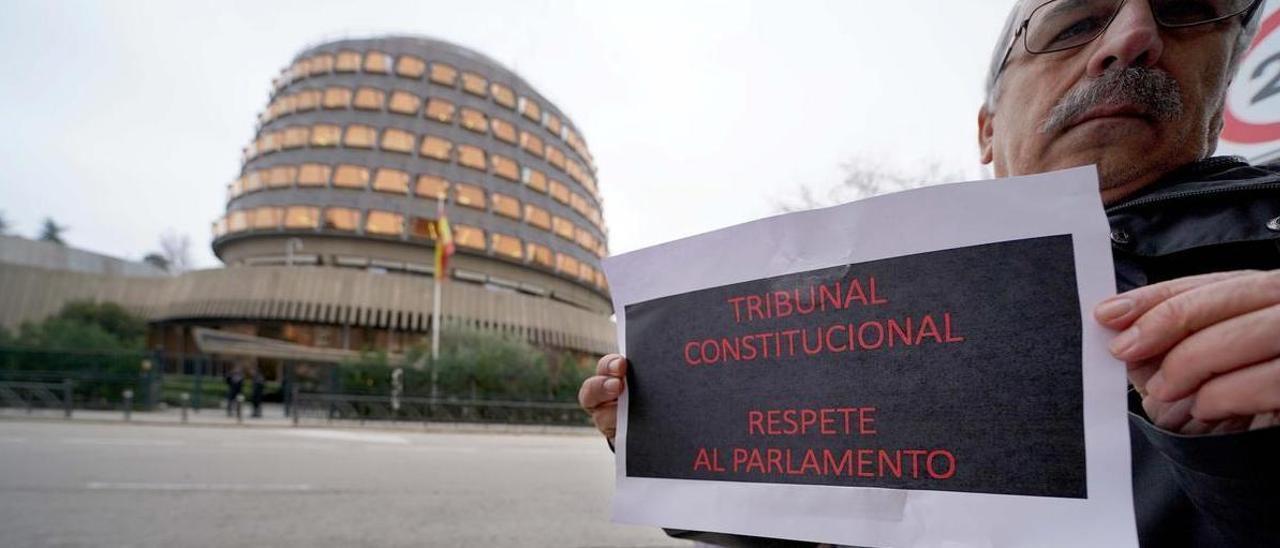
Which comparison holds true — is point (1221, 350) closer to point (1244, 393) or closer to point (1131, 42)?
point (1244, 393)

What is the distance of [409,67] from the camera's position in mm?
47625

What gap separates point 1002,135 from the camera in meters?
1.47

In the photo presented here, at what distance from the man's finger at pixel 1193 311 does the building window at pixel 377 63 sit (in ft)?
175

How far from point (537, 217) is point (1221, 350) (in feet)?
161

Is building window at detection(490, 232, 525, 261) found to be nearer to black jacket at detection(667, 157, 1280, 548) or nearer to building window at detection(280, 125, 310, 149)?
building window at detection(280, 125, 310, 149)

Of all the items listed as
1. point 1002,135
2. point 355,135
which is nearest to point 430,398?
point 1002,135

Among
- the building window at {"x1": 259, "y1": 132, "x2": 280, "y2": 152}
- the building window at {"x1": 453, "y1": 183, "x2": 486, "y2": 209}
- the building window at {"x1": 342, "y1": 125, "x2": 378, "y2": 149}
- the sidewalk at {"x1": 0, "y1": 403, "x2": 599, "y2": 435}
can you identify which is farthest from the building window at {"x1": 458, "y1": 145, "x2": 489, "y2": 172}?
the sidewalk at {"x1": 0, "y1": 403, "x2": 599, "y2": 435}

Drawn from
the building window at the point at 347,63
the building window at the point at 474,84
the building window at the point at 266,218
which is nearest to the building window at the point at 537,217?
the building window at the point at 474,84

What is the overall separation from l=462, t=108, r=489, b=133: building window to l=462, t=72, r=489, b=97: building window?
5.84ft

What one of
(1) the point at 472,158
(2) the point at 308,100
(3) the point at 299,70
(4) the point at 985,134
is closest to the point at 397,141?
(1) the point at 472,158

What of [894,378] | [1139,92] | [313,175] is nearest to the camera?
[894,378]

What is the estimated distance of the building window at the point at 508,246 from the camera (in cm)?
4478

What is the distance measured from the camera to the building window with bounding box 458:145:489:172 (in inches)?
1833

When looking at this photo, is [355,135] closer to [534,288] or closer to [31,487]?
[534,288]
